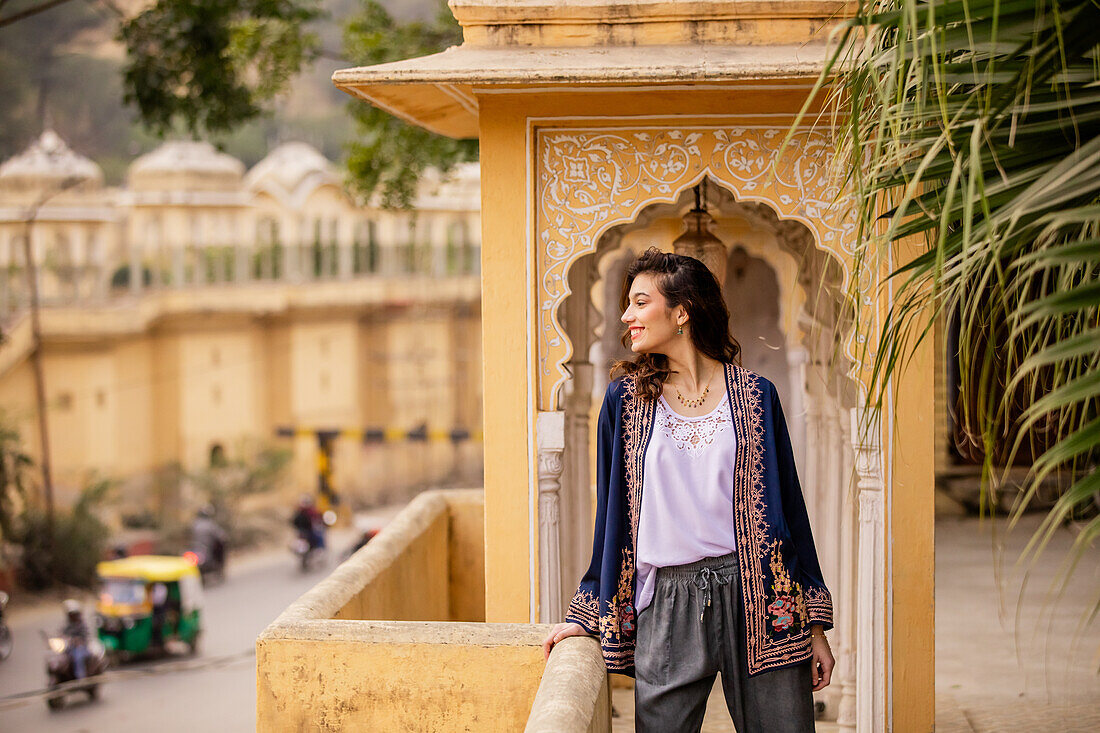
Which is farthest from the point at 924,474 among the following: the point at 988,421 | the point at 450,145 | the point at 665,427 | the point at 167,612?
the point at 167,612

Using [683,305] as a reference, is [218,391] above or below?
below

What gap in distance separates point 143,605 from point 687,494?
1327cm

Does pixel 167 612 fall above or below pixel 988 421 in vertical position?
below

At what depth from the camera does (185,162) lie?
19.9 metres

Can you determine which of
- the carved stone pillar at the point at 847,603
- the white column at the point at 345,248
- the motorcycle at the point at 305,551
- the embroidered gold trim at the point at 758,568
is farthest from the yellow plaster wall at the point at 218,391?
the embroidered gold trim at the point at 758,568

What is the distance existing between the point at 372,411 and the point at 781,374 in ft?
54.7

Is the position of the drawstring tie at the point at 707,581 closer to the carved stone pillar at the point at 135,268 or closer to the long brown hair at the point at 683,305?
the long brown hair at the point at 683,305

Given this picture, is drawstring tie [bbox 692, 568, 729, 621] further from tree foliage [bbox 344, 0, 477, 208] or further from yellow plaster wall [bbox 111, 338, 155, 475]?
yellow plaster wall [bbox 111, 338, 155, 475]

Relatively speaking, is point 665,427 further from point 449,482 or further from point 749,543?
point 449,482

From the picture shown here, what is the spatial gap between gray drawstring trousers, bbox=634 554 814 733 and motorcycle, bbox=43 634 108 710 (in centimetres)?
1170

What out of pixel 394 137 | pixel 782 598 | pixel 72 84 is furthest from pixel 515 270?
pixel 72 84

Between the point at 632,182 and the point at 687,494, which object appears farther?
the point at 632,182

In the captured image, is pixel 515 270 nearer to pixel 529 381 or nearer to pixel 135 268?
pixel 529 381

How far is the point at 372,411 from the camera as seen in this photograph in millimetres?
21969
